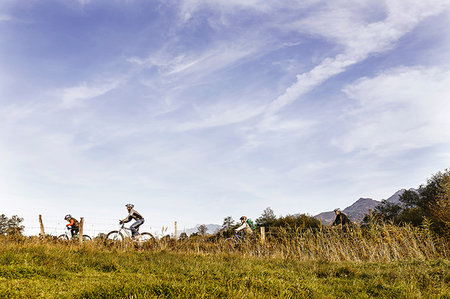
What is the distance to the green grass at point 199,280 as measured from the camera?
5.68 meters

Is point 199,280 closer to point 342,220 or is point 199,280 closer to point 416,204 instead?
point 342,220

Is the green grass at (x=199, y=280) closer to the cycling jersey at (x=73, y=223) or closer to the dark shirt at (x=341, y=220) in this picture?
the dark shirt at (x=341, y=220)

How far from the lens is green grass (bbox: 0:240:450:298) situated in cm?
568

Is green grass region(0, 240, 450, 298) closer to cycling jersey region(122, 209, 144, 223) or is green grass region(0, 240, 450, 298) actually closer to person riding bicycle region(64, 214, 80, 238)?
cycling jersey region(122, 209, 144, 223)

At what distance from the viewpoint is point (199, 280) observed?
22.2 ft

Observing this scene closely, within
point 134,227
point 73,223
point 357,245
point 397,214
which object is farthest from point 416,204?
point 73,223

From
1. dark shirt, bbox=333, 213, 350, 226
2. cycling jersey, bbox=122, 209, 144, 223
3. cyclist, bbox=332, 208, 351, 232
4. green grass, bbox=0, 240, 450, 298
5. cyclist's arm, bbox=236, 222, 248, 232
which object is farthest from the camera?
cyclist's arm, bbox=236, 222, 248, 232

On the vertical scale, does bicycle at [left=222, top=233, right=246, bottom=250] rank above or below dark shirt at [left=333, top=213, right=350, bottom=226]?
below

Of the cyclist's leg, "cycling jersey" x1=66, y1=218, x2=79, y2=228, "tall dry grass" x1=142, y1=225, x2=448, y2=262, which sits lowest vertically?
"tall dry grass" x1=142, y1=225, x2=448, y2=262

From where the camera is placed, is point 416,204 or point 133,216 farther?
point 416,204

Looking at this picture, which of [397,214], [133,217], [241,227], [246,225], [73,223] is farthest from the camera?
[397,214]

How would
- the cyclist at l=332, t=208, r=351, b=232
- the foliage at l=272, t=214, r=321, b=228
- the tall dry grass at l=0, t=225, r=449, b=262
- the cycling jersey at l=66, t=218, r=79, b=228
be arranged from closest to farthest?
the tall dry grass at l=0, t=225, r=449, b=262, the cyclist at l=332, t=208, r=351, b=232, the cycling jersey at l=66, t=218, r=79, b=228, the foliage at l=272, t=214, r=321, b=228

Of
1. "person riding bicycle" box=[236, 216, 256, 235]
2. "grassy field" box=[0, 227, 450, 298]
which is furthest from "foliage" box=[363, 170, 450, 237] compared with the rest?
"grassy field" box=[0, 227, 450, 298]

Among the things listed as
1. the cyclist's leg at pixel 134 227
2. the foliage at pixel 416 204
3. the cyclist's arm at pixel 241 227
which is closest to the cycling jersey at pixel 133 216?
the cyclist's leg at pixel 134 227
